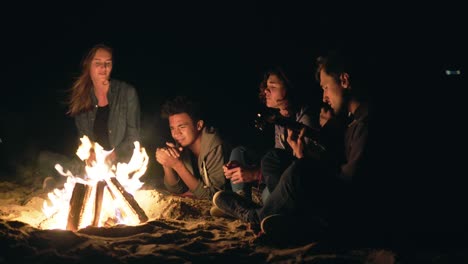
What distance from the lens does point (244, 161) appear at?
5.27m

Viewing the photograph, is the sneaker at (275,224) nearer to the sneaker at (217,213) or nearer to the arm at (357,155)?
the arm at (357,155)

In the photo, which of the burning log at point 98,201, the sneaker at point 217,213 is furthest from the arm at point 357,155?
the burning log at point 98,201

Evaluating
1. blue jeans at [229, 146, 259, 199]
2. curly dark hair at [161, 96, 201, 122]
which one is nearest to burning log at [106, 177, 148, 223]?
blue jeans at [229, 146, 259, 199]

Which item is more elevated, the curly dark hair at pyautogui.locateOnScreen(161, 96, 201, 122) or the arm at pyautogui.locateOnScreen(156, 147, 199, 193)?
the curly dark hair at pyautogui.locateOnScreen(161, 96, 201, 122)

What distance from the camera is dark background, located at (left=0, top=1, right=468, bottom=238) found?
9.43 m

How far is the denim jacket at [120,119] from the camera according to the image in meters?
6.73

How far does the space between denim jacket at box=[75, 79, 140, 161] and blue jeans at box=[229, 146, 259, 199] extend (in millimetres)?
2127

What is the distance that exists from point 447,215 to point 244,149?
2524 mm

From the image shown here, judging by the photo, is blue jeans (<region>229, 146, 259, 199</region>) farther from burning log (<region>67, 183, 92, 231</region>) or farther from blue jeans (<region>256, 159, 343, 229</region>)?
burning log (<region>67, 183, 92, 231</region>)

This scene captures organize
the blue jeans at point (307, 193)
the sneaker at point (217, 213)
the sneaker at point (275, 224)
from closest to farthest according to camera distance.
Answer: the blue jeans at point (307, 193)
the sneaker at point (275, 224)
the sneaker at point (217, 213)

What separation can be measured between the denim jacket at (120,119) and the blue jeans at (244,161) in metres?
2.13

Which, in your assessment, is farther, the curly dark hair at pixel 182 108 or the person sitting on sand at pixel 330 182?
the curly dark hair at pixel 182 108

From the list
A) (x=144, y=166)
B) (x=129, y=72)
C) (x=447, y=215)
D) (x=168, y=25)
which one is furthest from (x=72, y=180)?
(x=168, y=25)

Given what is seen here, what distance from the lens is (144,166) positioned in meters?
5.50
